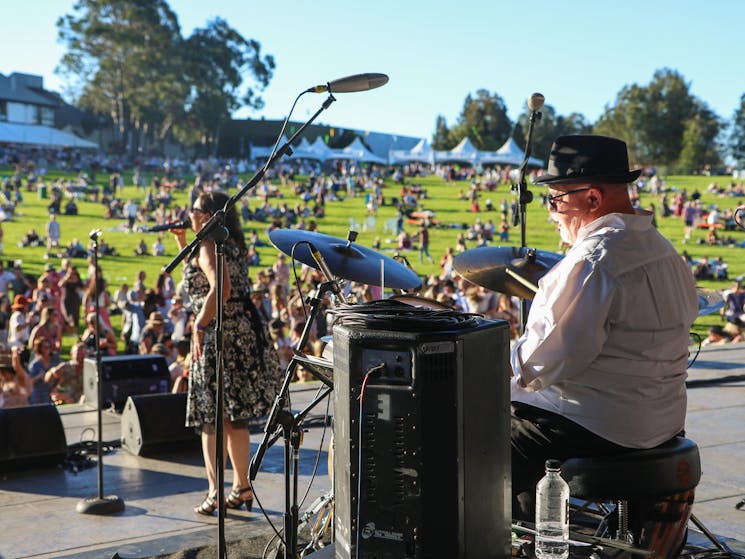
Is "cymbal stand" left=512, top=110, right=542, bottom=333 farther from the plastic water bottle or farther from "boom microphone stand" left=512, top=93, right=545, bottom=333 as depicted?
the plastic water bottle

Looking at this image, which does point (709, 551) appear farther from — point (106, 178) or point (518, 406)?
point (106, 178)

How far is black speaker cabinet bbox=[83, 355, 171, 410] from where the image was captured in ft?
22.2

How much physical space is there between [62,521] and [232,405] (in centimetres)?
100

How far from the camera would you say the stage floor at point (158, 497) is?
405cm

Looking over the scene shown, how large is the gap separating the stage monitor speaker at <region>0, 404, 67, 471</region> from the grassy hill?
1524cm

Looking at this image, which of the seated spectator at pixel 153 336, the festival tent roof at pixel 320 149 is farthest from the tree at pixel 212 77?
the seated spectator at pixel 153 336

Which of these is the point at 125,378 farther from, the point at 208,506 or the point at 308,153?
the point at 308,153

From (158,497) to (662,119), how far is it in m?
57.8

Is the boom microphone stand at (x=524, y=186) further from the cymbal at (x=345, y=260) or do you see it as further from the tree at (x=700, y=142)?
the tree at (x=700, y=142)

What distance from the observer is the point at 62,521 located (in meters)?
4.45

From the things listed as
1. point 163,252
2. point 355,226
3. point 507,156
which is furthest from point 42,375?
point 507,156

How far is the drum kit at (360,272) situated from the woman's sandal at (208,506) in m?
1.33

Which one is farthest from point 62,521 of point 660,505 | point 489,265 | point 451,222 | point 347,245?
point 451,222

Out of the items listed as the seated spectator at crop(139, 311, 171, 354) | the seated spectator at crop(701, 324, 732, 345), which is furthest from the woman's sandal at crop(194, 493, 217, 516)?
the seated spectator at crop(701, 324, 732, 345)
